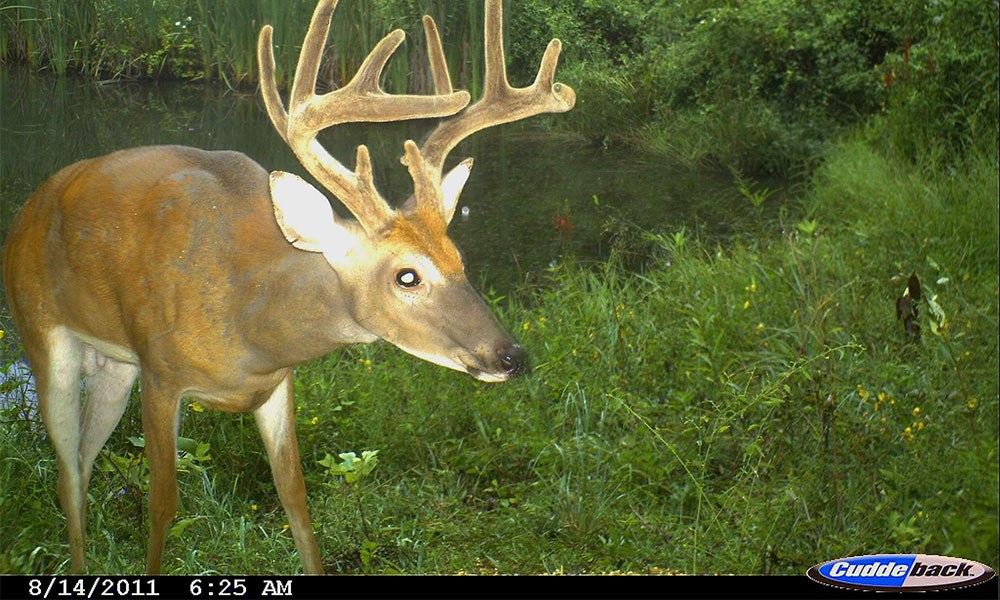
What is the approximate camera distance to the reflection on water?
379 centimetres

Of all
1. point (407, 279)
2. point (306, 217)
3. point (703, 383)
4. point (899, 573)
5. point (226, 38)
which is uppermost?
point (226, 38)

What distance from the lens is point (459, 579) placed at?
3885mm

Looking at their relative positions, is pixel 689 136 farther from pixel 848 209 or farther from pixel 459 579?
pixel 459 579

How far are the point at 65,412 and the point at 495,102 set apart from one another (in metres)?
1.50

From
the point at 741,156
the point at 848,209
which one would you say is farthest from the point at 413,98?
the point at 848,209

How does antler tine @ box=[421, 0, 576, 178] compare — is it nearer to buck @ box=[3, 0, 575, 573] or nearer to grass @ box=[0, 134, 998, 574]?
buck @ box=[3, 0, 575, 573]

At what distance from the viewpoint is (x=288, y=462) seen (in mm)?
3682

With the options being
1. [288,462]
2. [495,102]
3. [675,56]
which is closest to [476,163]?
[495,102]

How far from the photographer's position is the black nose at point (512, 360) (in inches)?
125

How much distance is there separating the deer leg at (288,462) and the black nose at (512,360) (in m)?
0.73

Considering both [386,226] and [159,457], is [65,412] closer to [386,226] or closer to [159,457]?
[159,457]

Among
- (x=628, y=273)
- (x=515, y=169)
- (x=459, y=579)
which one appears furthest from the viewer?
(x=628, y=273)

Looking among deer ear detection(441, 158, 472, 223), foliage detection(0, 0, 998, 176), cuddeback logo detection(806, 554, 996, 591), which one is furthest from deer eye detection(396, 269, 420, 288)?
cuddeback logo detection(806, 554, 996, 591)

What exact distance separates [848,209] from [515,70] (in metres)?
1.53
